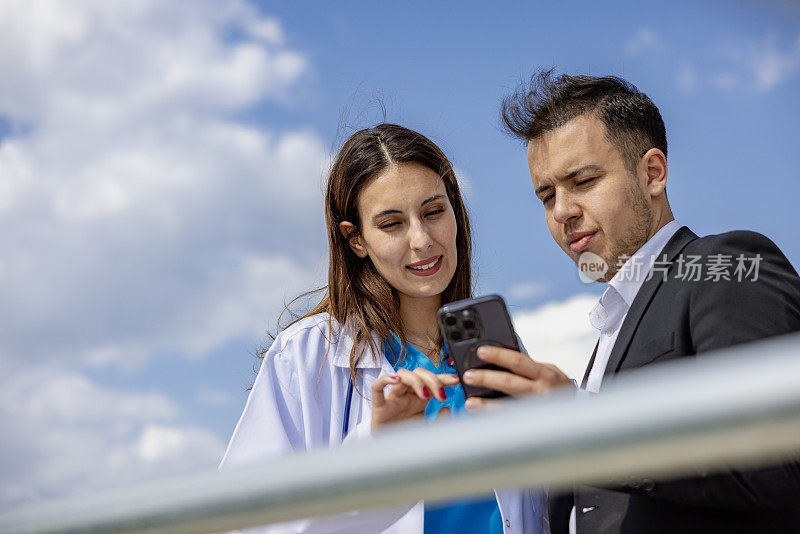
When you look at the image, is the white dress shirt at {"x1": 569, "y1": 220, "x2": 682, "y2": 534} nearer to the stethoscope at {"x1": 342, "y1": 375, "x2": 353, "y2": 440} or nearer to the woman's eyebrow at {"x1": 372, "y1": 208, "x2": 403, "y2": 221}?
the stethoscope at {"x1": 342, "y1": 375, "x2": 353, "y2": 440}

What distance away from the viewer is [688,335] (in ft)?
8.25

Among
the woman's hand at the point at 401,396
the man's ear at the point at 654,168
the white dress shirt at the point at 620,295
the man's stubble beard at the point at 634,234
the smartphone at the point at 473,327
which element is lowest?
the woman's hand at the point at 401,396

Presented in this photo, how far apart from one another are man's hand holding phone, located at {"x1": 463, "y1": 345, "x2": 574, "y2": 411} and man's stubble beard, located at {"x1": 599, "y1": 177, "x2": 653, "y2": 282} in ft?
4.34

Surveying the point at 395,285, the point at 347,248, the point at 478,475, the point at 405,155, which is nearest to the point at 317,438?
the point at 395,285

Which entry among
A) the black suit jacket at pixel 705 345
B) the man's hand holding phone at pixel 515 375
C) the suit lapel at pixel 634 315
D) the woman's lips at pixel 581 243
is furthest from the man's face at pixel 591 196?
the man's hand holding phone at pixel 515 375

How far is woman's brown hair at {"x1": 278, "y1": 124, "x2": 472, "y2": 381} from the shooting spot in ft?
13.9

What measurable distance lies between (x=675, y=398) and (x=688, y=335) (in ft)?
6.59

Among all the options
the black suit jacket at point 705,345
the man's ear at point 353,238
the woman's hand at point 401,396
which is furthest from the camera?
the man's ear at point 353,238

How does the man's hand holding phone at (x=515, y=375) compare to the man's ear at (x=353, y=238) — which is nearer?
the man's hand holding phone at (x=515, y=375)

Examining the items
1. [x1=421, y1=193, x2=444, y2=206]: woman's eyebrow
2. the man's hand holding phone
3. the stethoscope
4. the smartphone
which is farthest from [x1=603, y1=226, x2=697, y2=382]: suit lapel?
[x1=421, y1=193, x2=444, y2=206]: woman's eyebrow

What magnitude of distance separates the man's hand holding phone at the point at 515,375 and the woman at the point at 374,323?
33.5 inches

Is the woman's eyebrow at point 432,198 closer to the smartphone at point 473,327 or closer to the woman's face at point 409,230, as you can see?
the woman's face at point 409,230

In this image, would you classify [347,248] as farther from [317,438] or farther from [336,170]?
[317,438]

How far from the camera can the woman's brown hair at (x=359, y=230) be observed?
4.23m
